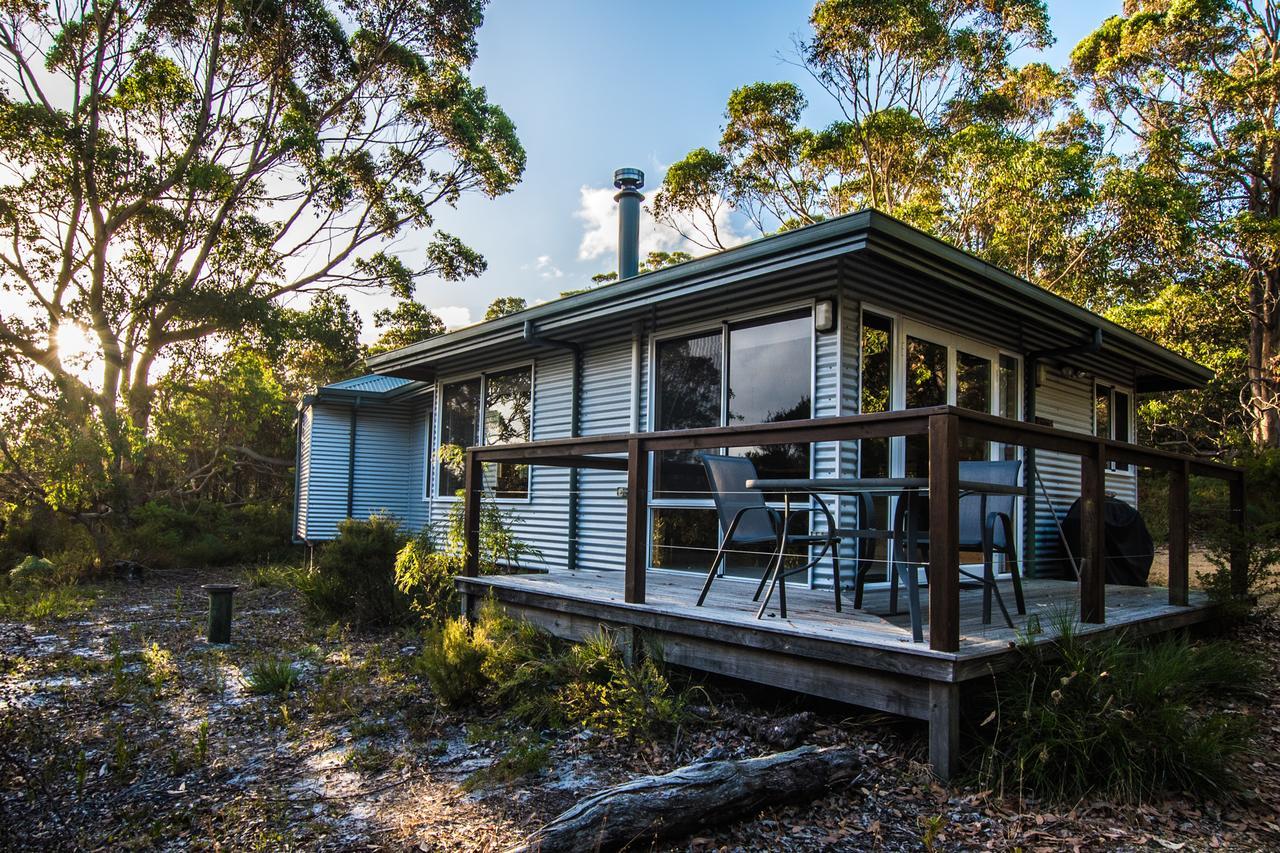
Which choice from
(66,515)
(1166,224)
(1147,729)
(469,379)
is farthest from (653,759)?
(1166,224)

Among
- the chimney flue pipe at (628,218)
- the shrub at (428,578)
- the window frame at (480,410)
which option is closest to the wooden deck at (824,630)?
the shrub at (428,578)

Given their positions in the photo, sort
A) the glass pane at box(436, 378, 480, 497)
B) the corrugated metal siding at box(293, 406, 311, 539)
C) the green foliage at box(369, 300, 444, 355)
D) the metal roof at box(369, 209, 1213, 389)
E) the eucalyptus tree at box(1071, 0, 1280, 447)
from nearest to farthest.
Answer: the metal roof at box(369, 209, 1213, 389), the glass pane at box(436, 378, 480, 497), the corrugated metal siding at box(293, 406, 311, 539), the eucalyptus tree at box(1071, 0, 1280, 447), the green foliage at box(369, 300, 444, 355)

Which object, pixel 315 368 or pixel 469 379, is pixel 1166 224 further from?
pixel 315 368

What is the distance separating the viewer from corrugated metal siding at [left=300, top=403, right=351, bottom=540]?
448 inches

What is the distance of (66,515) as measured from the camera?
11148mm

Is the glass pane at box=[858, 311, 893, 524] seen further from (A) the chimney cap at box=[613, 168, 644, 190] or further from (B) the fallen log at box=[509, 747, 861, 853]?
(A) the chimney cap at box=[613, 168, 644, 190]

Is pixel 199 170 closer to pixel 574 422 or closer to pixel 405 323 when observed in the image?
pixel 405 323

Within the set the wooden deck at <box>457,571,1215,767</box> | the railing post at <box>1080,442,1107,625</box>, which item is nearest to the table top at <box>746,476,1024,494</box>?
the railing post at <box>1080,442,1107,625</box>

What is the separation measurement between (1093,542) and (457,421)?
694 cm

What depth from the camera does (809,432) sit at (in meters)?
3.57

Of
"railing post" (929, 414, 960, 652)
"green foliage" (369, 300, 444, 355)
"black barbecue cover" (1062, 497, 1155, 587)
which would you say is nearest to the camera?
"railing post" (929, 414, 960, 652)

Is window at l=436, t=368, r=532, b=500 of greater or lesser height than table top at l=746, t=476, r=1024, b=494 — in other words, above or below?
above

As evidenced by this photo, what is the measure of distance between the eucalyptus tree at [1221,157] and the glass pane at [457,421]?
10.8m

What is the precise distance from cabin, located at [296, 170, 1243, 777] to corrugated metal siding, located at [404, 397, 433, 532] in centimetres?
156
